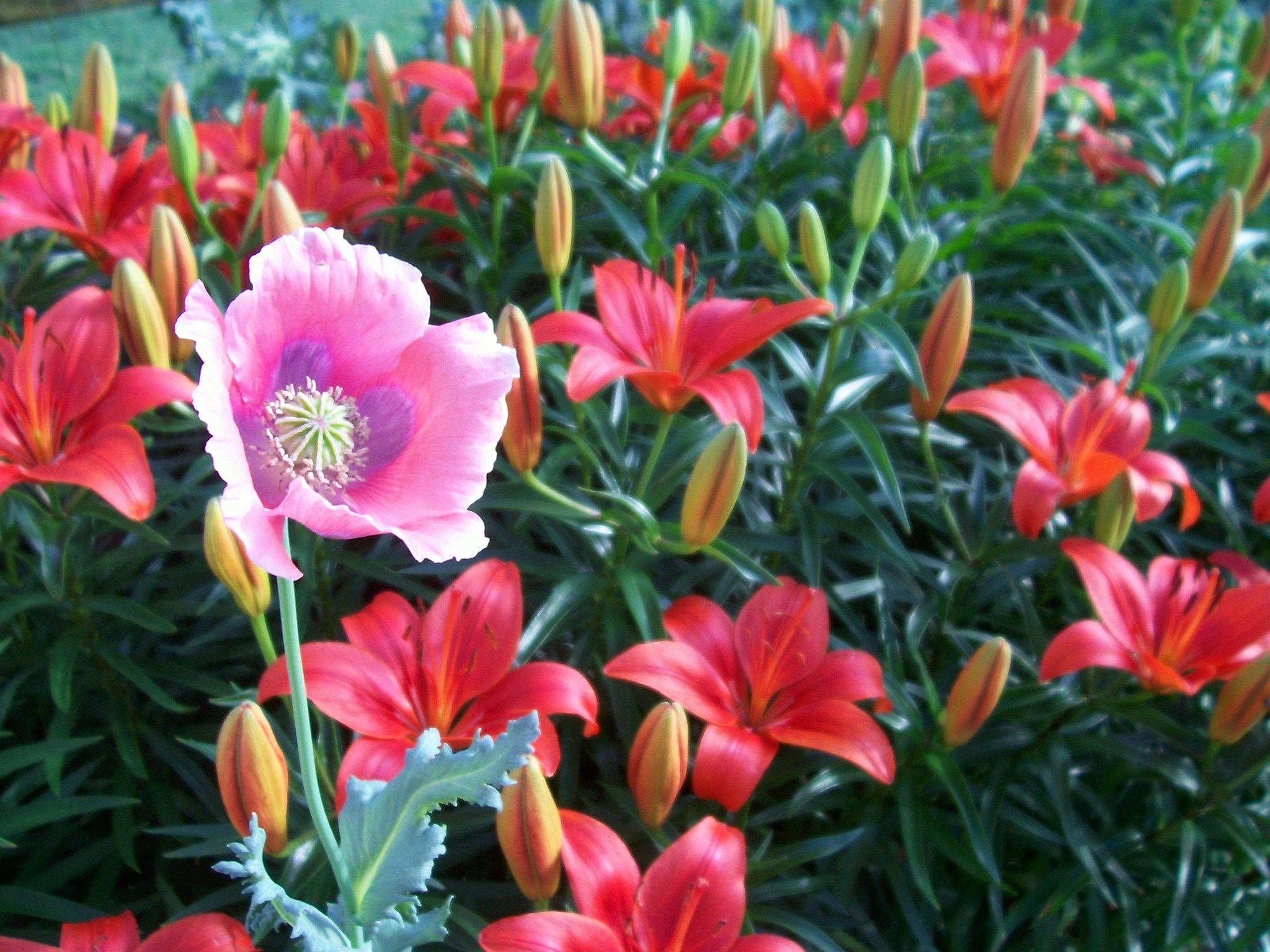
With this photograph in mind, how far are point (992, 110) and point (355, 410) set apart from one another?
1.05 m

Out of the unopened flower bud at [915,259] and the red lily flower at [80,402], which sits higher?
the unopened flower bud at [915,259]

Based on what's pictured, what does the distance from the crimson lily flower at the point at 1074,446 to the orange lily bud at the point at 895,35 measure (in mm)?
419

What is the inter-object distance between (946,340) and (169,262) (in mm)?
647

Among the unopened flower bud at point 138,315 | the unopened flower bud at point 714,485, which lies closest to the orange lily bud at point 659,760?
the unopened flower bud at point 714,485

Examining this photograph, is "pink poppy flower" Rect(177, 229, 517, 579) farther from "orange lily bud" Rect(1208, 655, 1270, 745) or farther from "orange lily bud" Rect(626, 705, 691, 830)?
"orange lily bud" Rect(1208, 655, 1270, 745)

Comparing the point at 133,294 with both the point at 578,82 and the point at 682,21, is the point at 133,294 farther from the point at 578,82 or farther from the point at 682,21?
the point at 682,21

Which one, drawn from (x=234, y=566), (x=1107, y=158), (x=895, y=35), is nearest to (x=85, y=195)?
(x=234, y=566)

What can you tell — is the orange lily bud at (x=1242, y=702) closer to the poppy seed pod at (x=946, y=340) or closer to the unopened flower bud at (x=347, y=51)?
the poppy seed pod at (x=946, y=340)

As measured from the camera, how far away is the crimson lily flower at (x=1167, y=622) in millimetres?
759

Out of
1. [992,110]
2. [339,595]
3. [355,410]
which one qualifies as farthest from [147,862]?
[992,110]

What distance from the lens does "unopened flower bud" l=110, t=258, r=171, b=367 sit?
765mm

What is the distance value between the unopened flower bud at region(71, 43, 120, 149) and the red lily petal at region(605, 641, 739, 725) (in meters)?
0.87

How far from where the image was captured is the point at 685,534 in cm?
71

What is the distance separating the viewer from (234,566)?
62cm
